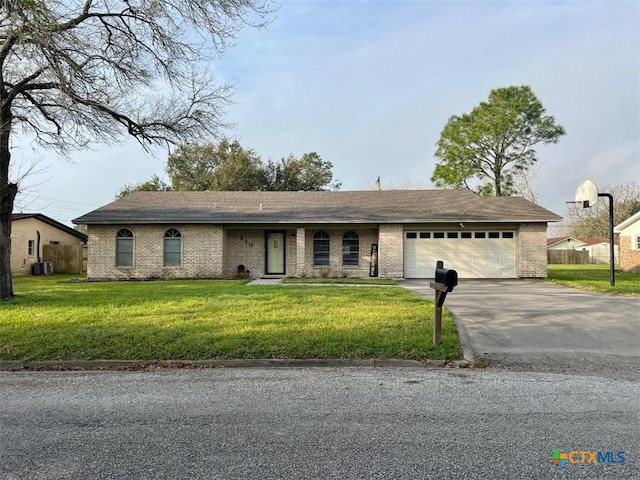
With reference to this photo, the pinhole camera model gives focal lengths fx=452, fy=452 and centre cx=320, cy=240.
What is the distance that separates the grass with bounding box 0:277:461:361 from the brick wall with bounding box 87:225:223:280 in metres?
8.33

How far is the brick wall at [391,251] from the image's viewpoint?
19.4 m

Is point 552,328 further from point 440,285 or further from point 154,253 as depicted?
point 154,253

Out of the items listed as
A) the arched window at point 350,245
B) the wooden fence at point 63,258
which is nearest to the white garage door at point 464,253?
the arched window at point 350,245

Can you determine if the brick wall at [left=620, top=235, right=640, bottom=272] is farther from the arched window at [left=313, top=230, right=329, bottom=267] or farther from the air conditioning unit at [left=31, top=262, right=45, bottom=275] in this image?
the air conditioning unit at [left=31, top=262, right=45, bottom=275]

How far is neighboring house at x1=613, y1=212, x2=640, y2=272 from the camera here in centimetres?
2614

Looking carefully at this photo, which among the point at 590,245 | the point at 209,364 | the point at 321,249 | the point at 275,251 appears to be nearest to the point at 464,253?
the point at 321,249

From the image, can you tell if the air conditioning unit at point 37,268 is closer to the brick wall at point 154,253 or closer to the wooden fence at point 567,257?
the brick wall at point 154,253

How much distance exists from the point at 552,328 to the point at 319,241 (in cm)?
1299

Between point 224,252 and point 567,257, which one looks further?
point 567,257

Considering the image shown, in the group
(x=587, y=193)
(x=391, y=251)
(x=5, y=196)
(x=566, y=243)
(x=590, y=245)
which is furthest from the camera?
(x=566, y=243)

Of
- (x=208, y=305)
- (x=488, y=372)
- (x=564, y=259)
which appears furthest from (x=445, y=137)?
(x=488, y=372)

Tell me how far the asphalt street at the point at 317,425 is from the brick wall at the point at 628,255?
25293 mm

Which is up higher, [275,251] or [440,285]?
[275,251]

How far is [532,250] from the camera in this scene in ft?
63.0
